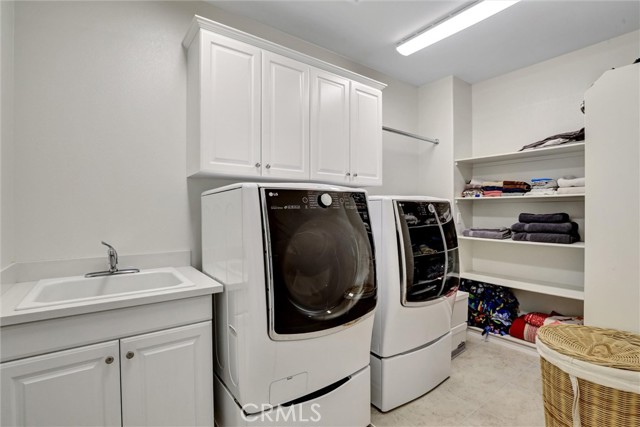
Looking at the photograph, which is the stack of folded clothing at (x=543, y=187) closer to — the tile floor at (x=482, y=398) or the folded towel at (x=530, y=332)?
the folded towel at (x=530, y=332)

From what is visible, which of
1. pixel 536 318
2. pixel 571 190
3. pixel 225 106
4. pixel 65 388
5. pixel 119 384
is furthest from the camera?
pixel 536 318

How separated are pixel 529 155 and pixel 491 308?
160 centimetres

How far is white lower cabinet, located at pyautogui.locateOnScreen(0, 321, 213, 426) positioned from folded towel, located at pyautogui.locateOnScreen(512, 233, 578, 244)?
2857mm

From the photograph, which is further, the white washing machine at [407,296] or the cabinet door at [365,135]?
the cabinet door at [365,135]

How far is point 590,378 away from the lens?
1286mm

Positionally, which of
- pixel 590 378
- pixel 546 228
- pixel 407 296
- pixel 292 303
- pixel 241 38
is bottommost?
pixel 590 378

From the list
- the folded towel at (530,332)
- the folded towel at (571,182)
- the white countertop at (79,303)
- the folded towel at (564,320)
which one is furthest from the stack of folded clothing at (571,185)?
the white countertop at (79,303)

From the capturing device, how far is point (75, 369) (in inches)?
50.1

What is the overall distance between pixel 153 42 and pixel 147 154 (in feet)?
2.45

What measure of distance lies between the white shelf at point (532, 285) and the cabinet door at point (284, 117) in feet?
7.47

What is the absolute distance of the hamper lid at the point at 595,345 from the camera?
1.30m

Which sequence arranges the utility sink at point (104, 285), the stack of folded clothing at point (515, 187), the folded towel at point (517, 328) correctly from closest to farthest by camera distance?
the utility sink at point (104, 285) → the folded towel at point (517, 328) → the stack of folded clothing at point (515, 187)

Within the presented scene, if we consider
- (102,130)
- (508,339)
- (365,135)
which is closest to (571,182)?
(508,339)

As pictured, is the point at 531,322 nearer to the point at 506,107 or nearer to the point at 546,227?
the point at 546,227
